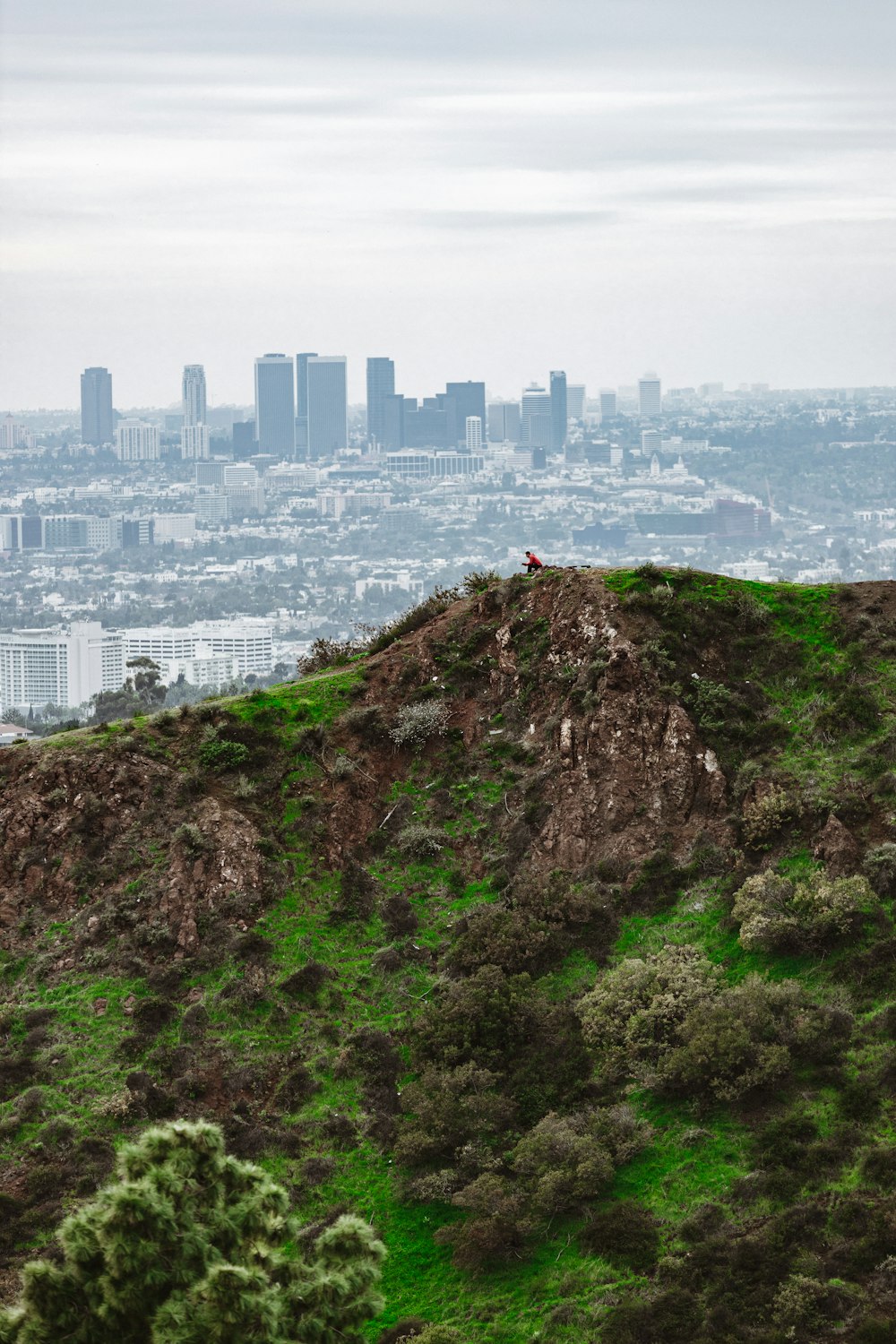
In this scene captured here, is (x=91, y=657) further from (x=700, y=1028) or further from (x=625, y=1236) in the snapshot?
(x=625, y=1236)

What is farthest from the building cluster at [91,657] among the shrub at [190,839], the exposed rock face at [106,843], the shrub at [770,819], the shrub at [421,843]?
the shrub at [770,819]

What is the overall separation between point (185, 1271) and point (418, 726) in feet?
49.8

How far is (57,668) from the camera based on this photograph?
184750 millimetres

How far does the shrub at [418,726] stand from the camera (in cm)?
2825

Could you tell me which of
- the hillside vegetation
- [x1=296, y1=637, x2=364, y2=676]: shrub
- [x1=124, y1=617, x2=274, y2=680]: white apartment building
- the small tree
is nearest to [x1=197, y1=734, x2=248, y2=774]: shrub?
the hillside vegetation

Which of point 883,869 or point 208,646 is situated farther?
point 208,646

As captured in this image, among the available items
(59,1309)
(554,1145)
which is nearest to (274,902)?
(554,1145)

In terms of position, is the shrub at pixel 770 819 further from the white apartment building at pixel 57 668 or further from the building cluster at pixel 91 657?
the white apartment building at pixel 57 668

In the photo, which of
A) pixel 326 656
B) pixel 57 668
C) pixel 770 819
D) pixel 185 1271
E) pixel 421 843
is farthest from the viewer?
pixel 57 668

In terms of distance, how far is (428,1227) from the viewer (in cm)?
2005

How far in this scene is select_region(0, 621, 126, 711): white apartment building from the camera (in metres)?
183

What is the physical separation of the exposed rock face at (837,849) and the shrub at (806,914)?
0.33 m

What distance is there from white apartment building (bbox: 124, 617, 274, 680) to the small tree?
163786mm

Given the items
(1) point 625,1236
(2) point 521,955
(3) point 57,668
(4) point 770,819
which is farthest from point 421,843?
(3) point 57,668
